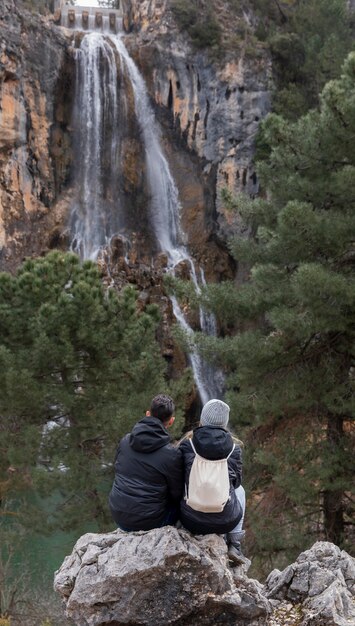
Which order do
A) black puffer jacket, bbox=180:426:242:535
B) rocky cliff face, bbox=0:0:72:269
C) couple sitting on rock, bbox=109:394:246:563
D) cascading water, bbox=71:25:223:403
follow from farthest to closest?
cascading water, bbox=71:25:223:403
rocky cliff face, bbox=0:0:72:269
couple sitting on rock, bbox=109:394:246:563
black puffer jacket, bbox=180:426:242:535

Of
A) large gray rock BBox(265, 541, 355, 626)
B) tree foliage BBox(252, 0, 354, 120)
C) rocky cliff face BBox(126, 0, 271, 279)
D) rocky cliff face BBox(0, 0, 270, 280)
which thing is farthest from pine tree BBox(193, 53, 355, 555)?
tree foliage BBox(252, 0, 354, 120)

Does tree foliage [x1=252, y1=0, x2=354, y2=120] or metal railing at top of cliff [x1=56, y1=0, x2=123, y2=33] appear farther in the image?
metal railing at top of cliff [x1=56, y1=0, x2=123, y2=33]

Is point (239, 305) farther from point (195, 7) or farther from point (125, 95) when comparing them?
point (195, 7)

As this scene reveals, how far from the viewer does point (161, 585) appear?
3.76m

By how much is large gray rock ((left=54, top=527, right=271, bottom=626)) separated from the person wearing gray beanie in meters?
0.12

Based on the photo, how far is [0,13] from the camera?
68.5 feet

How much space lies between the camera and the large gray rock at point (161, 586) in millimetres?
3742

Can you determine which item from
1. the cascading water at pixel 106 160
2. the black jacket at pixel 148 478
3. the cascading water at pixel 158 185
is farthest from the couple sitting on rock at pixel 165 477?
the cascading water at pixel 106 160

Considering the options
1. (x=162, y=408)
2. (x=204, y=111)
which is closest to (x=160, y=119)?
(x=204, y=111)

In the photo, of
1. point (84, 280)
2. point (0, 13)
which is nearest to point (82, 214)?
point (0, 13)

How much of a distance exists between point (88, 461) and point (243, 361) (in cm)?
264

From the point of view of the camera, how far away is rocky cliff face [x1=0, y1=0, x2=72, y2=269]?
20.8 meters

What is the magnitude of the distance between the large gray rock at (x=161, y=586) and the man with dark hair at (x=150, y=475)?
12cm

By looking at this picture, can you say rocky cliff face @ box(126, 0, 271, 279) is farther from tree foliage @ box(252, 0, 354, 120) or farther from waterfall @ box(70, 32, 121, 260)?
waterfall @ box(70, 32, 121, 260)
